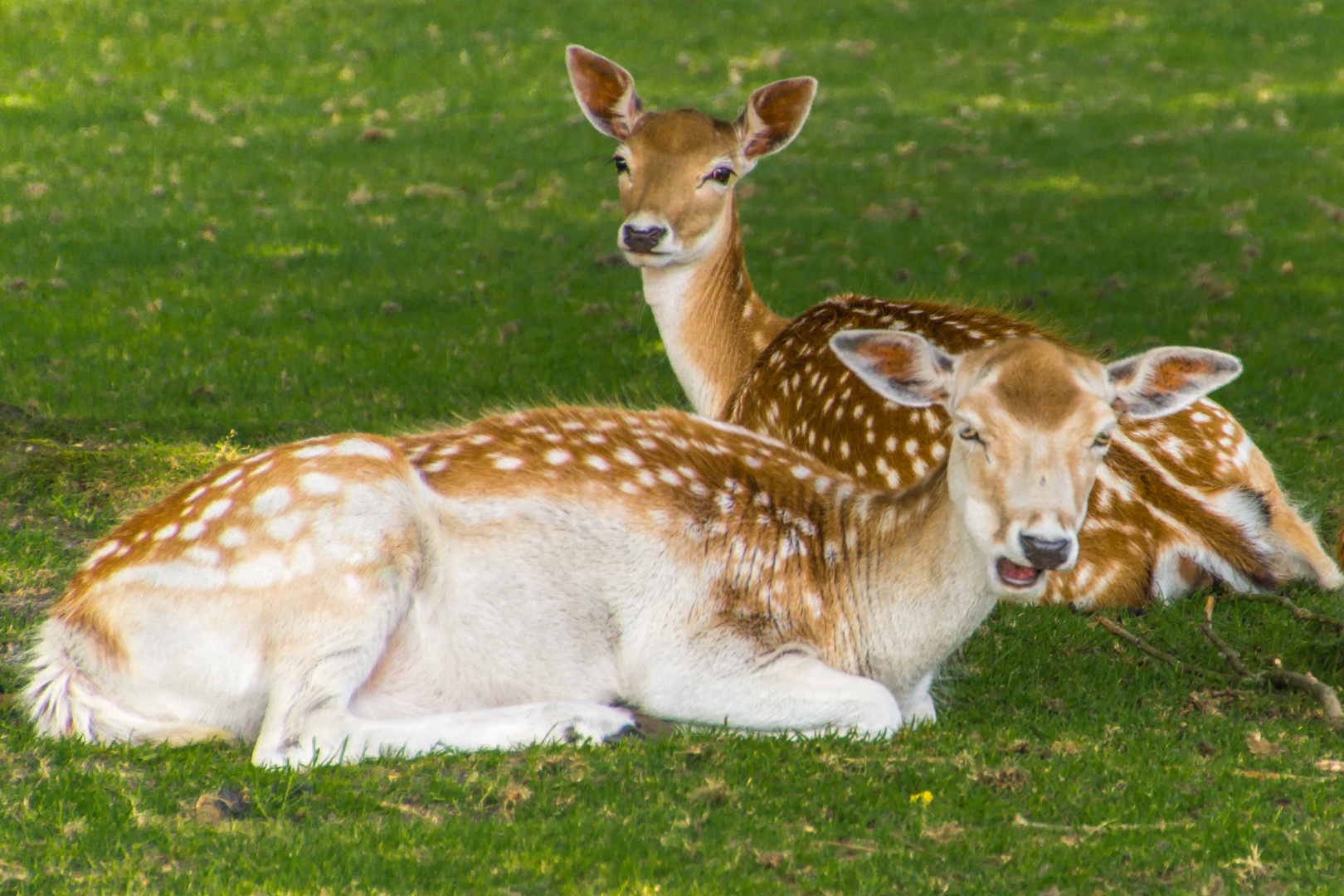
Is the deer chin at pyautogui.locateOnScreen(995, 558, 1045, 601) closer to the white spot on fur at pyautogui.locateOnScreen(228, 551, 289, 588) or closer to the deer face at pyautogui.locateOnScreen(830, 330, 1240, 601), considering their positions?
Answer: the deer face at pyautogui.locateOnScreen(830, 330, 1240, 601)

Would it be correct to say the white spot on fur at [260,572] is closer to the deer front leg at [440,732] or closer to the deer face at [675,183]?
the deer front leg at [440,732]

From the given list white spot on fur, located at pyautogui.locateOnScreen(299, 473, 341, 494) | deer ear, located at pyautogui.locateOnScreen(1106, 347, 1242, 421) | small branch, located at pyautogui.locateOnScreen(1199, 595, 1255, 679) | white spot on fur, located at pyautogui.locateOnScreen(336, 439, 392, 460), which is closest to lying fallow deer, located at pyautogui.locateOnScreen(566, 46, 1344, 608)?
small branch, located at pyautogui.locateOnScreen(1199, 595, 1255, 679)

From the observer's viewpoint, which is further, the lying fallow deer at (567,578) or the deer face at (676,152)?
the deer face at (676,152)

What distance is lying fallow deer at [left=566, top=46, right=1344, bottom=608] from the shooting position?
5934 millimetres

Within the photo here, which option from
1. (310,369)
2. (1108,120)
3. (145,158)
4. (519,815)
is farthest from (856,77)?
(519,815)

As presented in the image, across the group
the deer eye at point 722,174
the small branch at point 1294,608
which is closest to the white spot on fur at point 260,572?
the small branch at point 1294,608

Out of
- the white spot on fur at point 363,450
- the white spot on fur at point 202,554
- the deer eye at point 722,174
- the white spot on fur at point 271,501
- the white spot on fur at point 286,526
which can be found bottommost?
the white spot on fur at point 202,554

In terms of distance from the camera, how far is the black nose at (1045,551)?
418 centimetres

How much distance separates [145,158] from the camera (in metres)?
14.5

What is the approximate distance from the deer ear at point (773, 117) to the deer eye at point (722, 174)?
0.22 m

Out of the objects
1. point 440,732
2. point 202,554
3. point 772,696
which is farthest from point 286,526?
point 772,696

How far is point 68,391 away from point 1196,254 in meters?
8.46

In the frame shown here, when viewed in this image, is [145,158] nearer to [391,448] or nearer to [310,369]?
[310,369]

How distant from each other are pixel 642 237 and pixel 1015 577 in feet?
11.2
